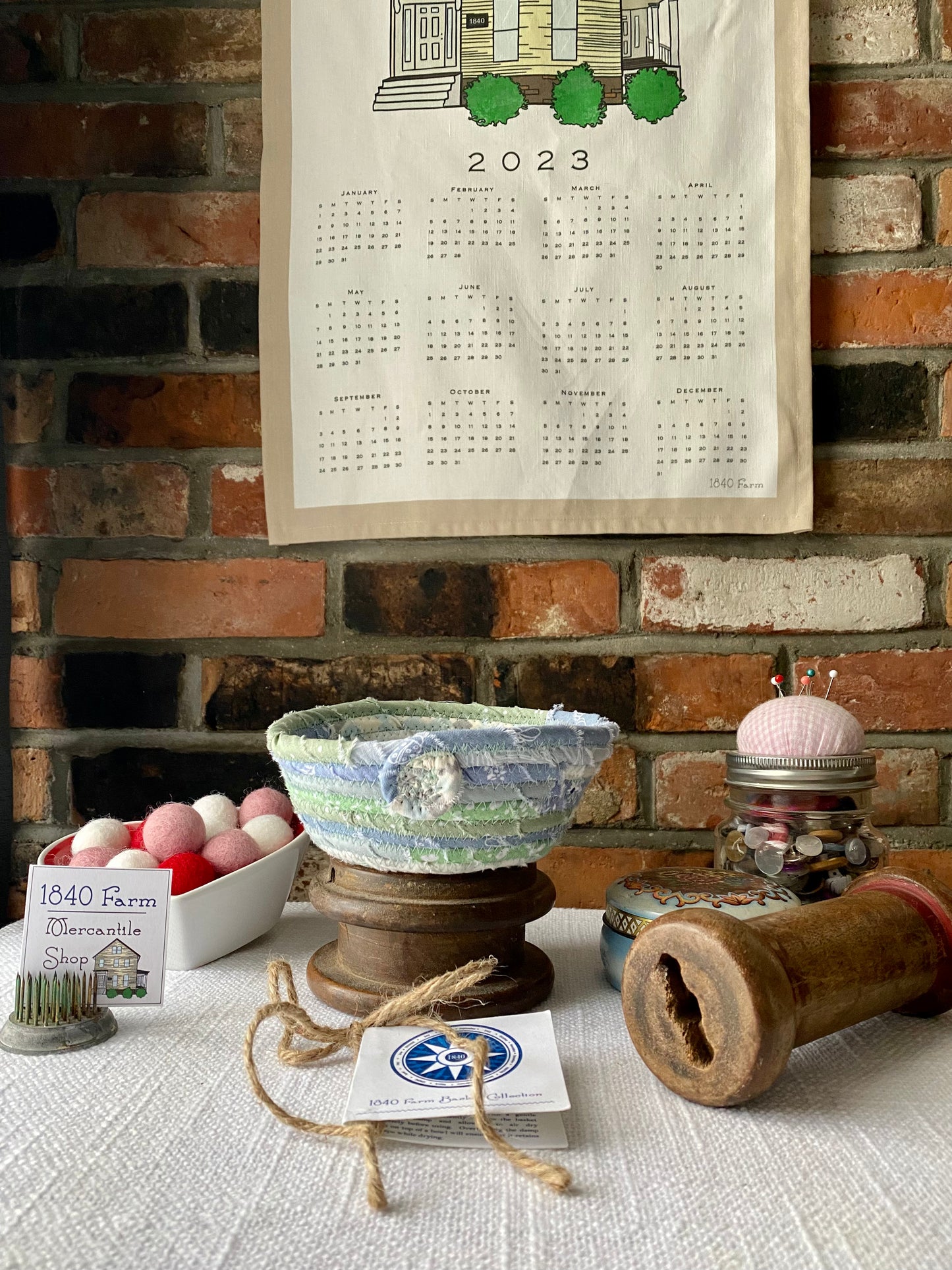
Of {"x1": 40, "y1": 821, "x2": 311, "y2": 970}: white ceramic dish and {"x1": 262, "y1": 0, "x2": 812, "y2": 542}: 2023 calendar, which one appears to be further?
{"x1": 262, "y1": 0, "x2": 812, "y2": 542}: 2023 calendar

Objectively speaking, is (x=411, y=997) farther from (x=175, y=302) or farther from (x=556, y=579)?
(x=175, y=302)

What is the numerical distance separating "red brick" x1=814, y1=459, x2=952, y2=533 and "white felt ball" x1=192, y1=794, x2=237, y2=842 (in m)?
0.59

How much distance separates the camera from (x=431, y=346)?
0.96m

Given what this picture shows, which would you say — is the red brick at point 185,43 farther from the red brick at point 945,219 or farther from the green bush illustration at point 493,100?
the red brick at point 945,219

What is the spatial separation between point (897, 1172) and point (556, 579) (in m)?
0.60

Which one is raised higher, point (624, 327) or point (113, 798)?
point (624, 327)

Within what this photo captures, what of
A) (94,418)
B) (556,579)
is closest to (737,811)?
(556,579)

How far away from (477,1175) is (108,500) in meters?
0.75

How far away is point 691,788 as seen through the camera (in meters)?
0.98

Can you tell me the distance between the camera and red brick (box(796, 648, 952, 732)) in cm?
95

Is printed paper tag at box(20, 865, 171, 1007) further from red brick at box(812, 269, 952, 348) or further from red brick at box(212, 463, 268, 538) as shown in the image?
red brick at box(812, 269, 952, 348)

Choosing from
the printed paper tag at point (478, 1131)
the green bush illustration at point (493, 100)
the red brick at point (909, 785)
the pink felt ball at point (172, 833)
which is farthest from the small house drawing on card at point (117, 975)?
the green bush illustration at point (493, 100)

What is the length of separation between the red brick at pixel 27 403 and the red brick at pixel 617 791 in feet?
2.13

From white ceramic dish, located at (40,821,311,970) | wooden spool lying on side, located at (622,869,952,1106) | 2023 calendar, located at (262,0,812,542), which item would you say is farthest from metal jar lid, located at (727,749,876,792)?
white ceramic dish, located at (40,821,311,970)
